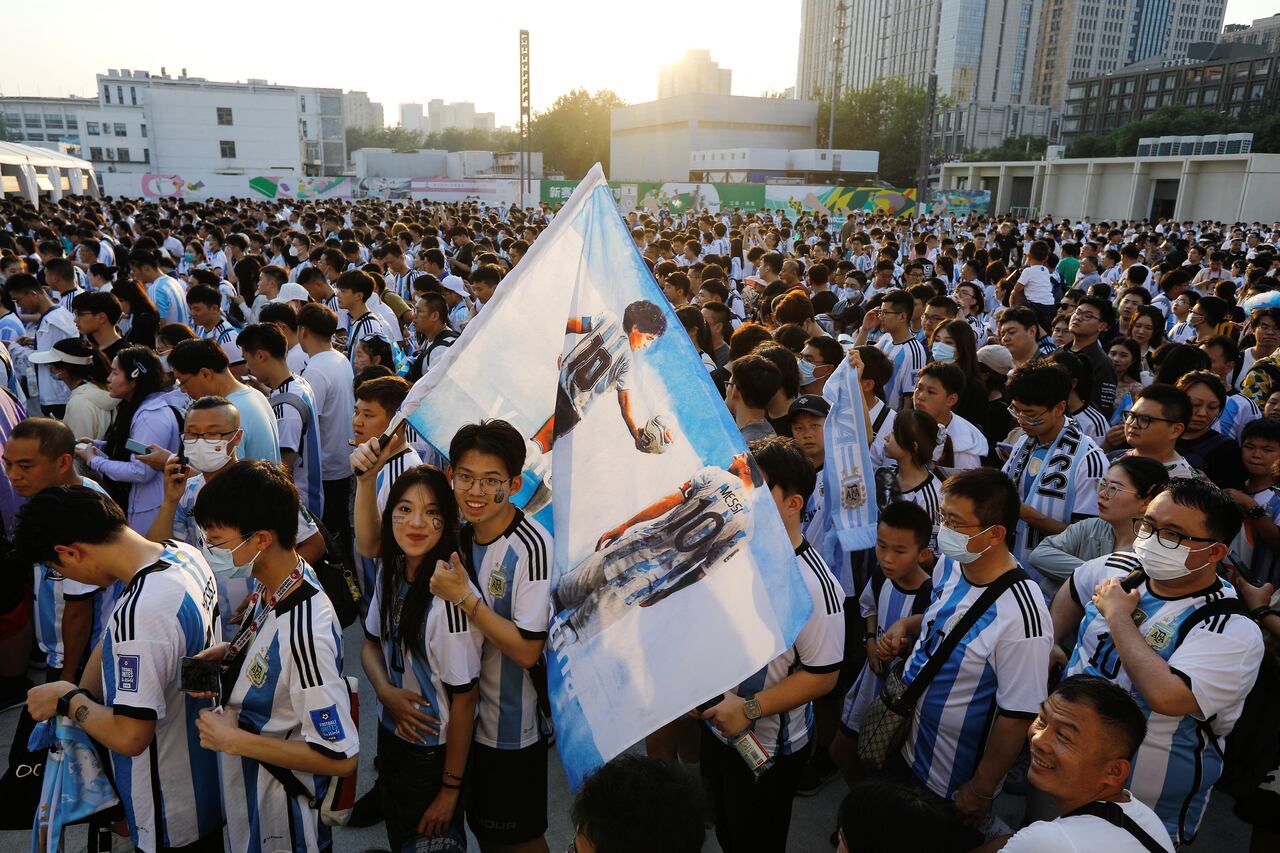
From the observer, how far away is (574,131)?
7225 centimetres

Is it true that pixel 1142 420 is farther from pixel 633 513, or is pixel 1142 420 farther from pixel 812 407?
pixel 633 513

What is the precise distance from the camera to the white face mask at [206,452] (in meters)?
3.28

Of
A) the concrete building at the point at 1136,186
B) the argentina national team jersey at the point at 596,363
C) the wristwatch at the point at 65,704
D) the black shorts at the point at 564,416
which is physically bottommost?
the wristwatch at the point at 65,704

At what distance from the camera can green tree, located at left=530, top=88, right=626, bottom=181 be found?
236ft

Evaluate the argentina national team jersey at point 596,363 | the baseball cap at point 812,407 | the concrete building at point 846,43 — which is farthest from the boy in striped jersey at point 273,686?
the concrete building at point 846,43

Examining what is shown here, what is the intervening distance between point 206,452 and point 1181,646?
354cm

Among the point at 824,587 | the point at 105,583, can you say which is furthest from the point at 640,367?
the point at 105,583

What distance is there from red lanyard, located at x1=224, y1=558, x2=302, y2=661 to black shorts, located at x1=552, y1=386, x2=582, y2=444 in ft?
2.82

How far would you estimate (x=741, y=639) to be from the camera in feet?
A: 6.75

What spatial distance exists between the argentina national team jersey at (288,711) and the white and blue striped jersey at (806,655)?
46.8 inches

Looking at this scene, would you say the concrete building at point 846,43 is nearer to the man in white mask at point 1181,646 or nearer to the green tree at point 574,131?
the green tree at point 574,131

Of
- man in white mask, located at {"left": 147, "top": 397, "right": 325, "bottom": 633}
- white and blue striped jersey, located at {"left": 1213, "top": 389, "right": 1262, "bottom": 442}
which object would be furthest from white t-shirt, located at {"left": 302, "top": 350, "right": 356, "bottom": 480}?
white and blue striped jersey, located at {"left": 1213, "top": 389, "right": 1262, "bottom": 442}

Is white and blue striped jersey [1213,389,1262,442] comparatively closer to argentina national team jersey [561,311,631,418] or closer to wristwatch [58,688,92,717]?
argentina national team jersey [561,311,631,418]

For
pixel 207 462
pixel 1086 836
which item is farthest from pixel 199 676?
pixel 1086 836
